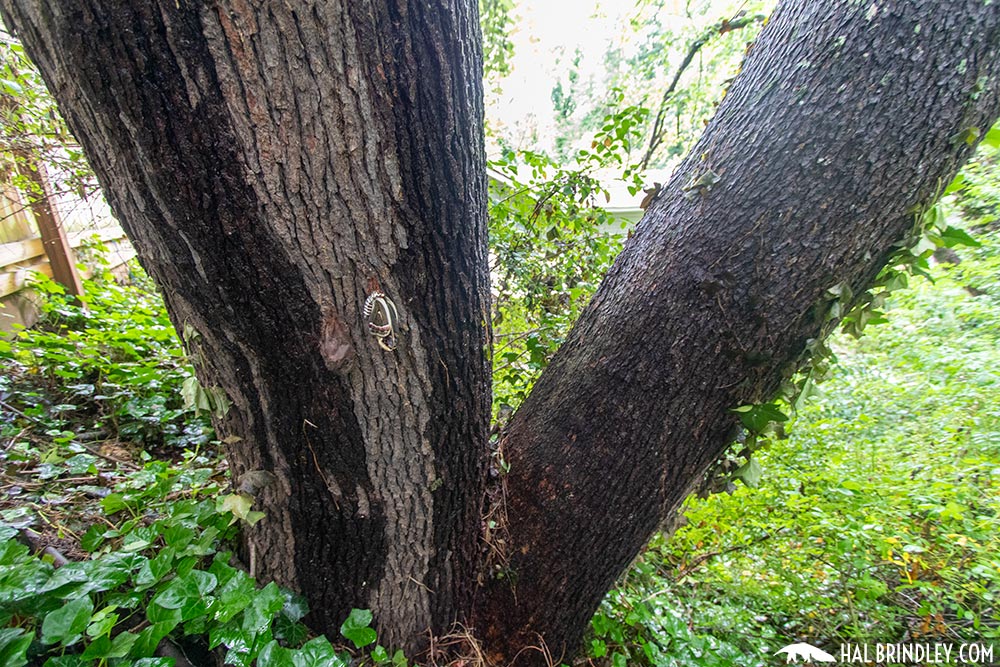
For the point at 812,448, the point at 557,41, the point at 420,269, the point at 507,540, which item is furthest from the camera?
the point at 557,41

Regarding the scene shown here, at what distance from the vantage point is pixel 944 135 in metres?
0.87

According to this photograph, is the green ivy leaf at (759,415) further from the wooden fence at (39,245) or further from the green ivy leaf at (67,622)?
the wooden fence at (39,245)

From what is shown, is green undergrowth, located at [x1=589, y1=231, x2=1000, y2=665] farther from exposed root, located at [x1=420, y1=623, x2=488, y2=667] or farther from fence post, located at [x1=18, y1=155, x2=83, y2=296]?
fence post, located at [x1=18, y1=155, x2=83, y2=296]

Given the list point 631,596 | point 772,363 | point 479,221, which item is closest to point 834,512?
point 631,596

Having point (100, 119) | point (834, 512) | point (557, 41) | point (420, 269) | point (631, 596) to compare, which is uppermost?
point (557, 41)

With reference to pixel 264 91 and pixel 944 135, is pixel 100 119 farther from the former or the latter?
pixel 944 135

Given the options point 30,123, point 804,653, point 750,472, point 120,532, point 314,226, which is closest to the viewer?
point 314,226

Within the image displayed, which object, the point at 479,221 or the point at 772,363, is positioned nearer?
the point at 479,221

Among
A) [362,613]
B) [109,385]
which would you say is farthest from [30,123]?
[362,613]

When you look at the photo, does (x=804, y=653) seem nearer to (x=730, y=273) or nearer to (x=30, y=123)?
(x=730, y=273)

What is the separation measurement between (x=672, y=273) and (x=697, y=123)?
4.35m

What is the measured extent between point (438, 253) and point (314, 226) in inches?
8.6

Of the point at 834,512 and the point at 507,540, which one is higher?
the point at 507,540

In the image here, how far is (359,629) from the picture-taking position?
1017 mm
